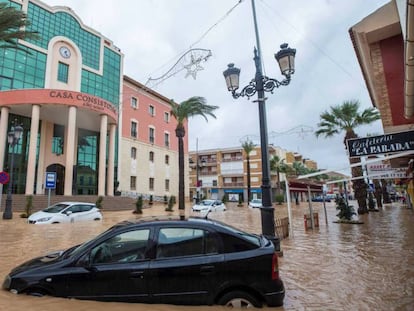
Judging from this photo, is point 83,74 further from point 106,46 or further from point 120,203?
point 120,203

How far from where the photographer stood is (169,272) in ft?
11.8

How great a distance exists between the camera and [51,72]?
29.1 meters

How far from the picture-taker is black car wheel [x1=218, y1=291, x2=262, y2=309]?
356cm

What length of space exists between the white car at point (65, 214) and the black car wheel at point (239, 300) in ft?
47.4

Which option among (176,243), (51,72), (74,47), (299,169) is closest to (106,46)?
(74,47)

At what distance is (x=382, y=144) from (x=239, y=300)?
3982 millimetres

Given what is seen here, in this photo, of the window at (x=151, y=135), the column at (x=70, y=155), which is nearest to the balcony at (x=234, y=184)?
the window at (x=151, y=135)

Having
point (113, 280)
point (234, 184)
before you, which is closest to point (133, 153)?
point (234, 184)

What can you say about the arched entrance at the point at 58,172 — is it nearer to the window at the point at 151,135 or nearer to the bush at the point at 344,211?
the window at the point at 151,135

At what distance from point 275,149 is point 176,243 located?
6438 centimetres

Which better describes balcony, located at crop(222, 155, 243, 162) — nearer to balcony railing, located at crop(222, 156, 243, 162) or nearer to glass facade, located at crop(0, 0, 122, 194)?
balcony railing, located at crop(222, 156, 243, 162)

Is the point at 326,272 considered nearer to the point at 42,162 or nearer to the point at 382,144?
the point at 382,144

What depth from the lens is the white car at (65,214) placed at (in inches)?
594

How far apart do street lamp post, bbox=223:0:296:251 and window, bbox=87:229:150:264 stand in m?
Result: 3.72
